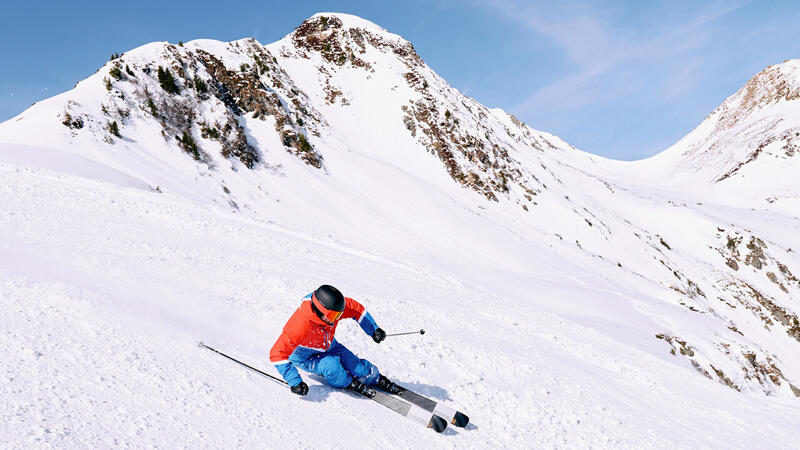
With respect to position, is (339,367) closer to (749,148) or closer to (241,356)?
(241,356)

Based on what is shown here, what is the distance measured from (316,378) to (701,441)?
6477mm

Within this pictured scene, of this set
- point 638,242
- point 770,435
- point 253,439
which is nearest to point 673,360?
point 770,435

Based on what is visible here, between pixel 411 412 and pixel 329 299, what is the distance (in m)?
1.87

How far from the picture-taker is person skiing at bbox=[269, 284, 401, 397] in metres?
5.80

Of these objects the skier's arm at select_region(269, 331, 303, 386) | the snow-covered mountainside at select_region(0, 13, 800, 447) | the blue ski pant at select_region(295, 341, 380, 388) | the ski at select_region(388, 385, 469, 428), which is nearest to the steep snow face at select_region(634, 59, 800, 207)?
the snow-covered mountainside at select_region(0, 13, 800, 447)

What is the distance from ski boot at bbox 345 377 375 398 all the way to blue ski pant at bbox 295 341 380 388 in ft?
0.21

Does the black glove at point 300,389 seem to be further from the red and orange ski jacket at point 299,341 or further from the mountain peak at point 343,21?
→ the mountain peak at point 343,21

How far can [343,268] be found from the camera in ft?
43.5

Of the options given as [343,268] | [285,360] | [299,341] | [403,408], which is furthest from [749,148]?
[285,360]

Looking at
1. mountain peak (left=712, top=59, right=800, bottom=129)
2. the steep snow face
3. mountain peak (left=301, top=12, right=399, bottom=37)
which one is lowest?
mountain peak (left=301, top=12, right=399, bottom=37)

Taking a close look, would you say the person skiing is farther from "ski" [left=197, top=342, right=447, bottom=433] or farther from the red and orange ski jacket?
"ski" [left=197, top=342, right=447, bottom=433]

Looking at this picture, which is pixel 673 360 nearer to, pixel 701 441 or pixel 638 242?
pixel 701 441

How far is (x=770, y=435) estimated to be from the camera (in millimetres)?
8094

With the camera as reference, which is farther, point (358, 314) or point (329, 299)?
point (358, 314)
